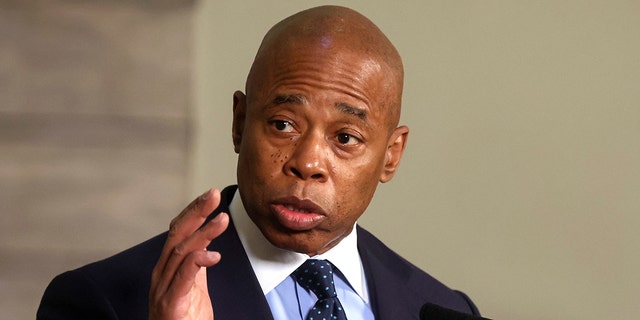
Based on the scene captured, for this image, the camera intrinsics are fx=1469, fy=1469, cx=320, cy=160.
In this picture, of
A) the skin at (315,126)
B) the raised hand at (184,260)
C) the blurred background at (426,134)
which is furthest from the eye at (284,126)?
the blurred background at (426,134)

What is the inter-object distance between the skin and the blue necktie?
0.04m

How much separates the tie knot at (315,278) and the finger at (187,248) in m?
0.33

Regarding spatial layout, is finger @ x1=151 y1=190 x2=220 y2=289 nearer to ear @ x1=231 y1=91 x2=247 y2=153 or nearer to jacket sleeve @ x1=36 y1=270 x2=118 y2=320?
jacket sleeve @ x1=36 y1=270 x2=118 y2=320

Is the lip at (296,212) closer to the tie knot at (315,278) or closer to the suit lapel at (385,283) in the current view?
the tie knot at (315,278)

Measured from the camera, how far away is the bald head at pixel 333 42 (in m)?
1.96

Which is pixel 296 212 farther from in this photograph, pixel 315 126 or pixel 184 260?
pixel 184 260

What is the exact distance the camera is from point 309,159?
74.3 inches

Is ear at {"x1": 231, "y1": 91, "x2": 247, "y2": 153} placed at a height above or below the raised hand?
above

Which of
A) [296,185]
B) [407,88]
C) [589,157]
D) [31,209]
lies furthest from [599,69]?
[296,185]

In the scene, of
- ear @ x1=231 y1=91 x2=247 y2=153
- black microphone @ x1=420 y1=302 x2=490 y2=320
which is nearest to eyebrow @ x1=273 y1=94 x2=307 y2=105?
ear @ x1=231 y1=91 x2=247 y2=153

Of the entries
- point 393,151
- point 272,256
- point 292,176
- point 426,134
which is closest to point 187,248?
point 292,176

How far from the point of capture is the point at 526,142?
3332mm

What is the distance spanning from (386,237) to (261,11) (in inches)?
22.9

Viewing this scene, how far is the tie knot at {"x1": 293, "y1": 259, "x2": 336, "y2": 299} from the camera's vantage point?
6.61 feet
